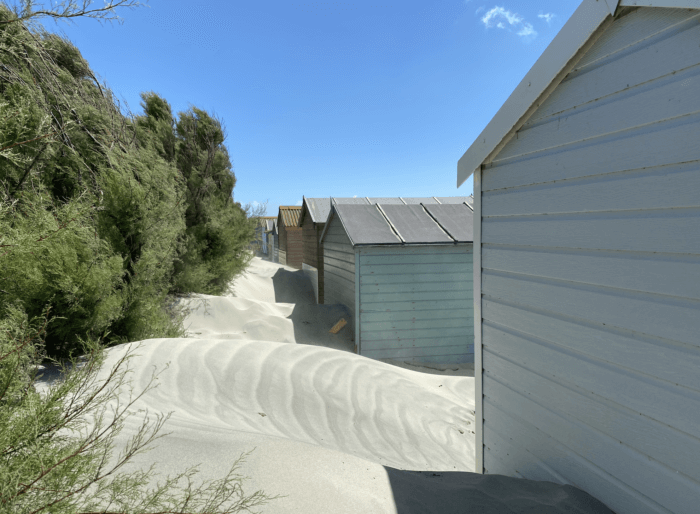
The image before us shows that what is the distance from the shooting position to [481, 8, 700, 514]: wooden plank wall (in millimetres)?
1960

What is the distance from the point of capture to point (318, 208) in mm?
17781

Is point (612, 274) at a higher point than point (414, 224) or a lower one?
lower

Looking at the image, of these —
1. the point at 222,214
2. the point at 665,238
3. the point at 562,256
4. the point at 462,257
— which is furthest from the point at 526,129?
the point at 222,214

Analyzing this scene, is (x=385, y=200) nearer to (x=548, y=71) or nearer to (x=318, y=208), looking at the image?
(x=318, y=208)

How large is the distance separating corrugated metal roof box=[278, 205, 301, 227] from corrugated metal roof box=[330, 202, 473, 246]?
1612 centimetres

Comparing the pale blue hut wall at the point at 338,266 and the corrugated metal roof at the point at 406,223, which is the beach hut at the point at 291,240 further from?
the corrugated metal roof at the point at 406,223

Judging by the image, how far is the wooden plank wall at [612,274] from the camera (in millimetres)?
1960

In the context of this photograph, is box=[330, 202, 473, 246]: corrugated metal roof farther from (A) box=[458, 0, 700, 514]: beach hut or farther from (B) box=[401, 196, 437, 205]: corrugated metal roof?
(A) box=[458, 0, 700, 514]: beach hut

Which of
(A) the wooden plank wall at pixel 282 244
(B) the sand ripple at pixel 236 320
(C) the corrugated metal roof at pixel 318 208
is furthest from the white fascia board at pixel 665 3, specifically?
(A) the wooden plank wall at pixel 282 244

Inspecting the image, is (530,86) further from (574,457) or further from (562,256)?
(574,457)

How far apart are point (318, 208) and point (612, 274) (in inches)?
629

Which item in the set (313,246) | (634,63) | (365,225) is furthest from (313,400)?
(313,246)

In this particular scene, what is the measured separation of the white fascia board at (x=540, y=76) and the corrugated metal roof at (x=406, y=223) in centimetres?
505

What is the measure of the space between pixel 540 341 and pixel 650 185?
133cm
